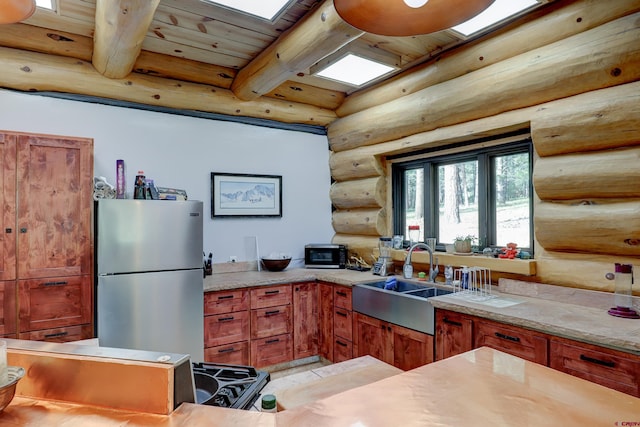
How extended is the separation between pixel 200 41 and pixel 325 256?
2507 mm

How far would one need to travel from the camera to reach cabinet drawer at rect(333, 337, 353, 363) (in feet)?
11.3

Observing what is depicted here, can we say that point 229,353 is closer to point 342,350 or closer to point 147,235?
point 342,350

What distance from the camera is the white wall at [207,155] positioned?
128 inches

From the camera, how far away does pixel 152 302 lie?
116 inches

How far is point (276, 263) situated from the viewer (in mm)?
4016

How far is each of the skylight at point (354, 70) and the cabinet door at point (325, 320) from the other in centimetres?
209

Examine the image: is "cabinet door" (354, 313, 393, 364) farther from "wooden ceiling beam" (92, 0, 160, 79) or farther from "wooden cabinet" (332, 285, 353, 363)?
"wooden ceiling beam" (92, 0, 160, 79)

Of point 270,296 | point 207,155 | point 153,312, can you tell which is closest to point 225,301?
point 270,296

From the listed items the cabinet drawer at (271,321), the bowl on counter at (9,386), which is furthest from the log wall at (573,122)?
the bowl on counter at (9,386)

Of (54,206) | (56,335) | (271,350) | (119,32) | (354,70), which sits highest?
(354,70)

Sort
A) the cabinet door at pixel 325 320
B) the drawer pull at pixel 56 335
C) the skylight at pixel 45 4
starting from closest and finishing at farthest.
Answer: the skylight at pixel 45 4, the drawer pull at pixel 56 335, the cabinet door at pixel 325 320

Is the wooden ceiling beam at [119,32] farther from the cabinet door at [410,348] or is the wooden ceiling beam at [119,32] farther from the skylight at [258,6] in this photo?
the cabinet door at [410,348]

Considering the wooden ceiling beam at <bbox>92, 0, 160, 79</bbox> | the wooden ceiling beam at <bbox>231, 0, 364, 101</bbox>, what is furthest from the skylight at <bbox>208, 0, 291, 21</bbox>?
the wooden ceiling beam at <bbox>92, 0, 160, 79</bbox>

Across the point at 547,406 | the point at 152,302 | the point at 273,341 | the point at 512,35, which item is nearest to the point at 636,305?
the point at 547,406
